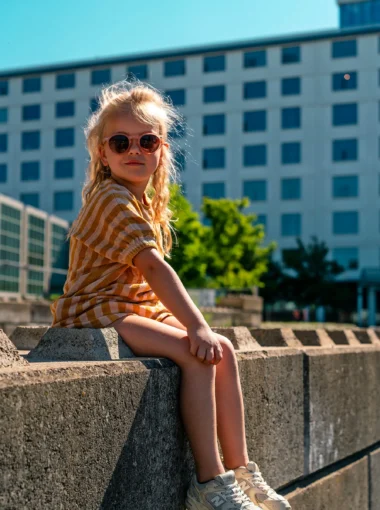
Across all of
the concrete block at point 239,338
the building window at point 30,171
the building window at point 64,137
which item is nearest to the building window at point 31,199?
the building window at point 30,171

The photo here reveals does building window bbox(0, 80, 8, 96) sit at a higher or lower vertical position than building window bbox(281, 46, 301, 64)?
lower

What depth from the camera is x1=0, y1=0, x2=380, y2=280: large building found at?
61875 millimetres

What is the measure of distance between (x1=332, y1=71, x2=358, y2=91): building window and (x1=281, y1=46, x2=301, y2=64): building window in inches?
130

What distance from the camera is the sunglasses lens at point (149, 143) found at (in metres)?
3.02

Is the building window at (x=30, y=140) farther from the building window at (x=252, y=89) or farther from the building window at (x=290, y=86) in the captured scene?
the building window at (x=290, y=86)

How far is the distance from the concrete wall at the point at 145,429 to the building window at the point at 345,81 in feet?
201

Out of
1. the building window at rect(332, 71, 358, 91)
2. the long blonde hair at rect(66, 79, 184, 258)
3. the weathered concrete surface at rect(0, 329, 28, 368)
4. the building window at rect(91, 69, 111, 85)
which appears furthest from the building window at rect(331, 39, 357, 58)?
the weathered concrete surface at rect(0, 329, 28, 368)

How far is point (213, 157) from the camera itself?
65.1 m

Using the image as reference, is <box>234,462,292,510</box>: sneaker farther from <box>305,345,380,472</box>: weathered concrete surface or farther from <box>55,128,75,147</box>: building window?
<box>55,128,75,147</box>: building window


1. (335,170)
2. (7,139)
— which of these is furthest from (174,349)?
(7,139)

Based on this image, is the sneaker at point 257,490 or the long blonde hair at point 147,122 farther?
the long blonde hair at point 147,122

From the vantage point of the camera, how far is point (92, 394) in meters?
2.02

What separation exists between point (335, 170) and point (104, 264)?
6078cm

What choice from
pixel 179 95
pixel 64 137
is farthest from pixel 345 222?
pixel 64 137
